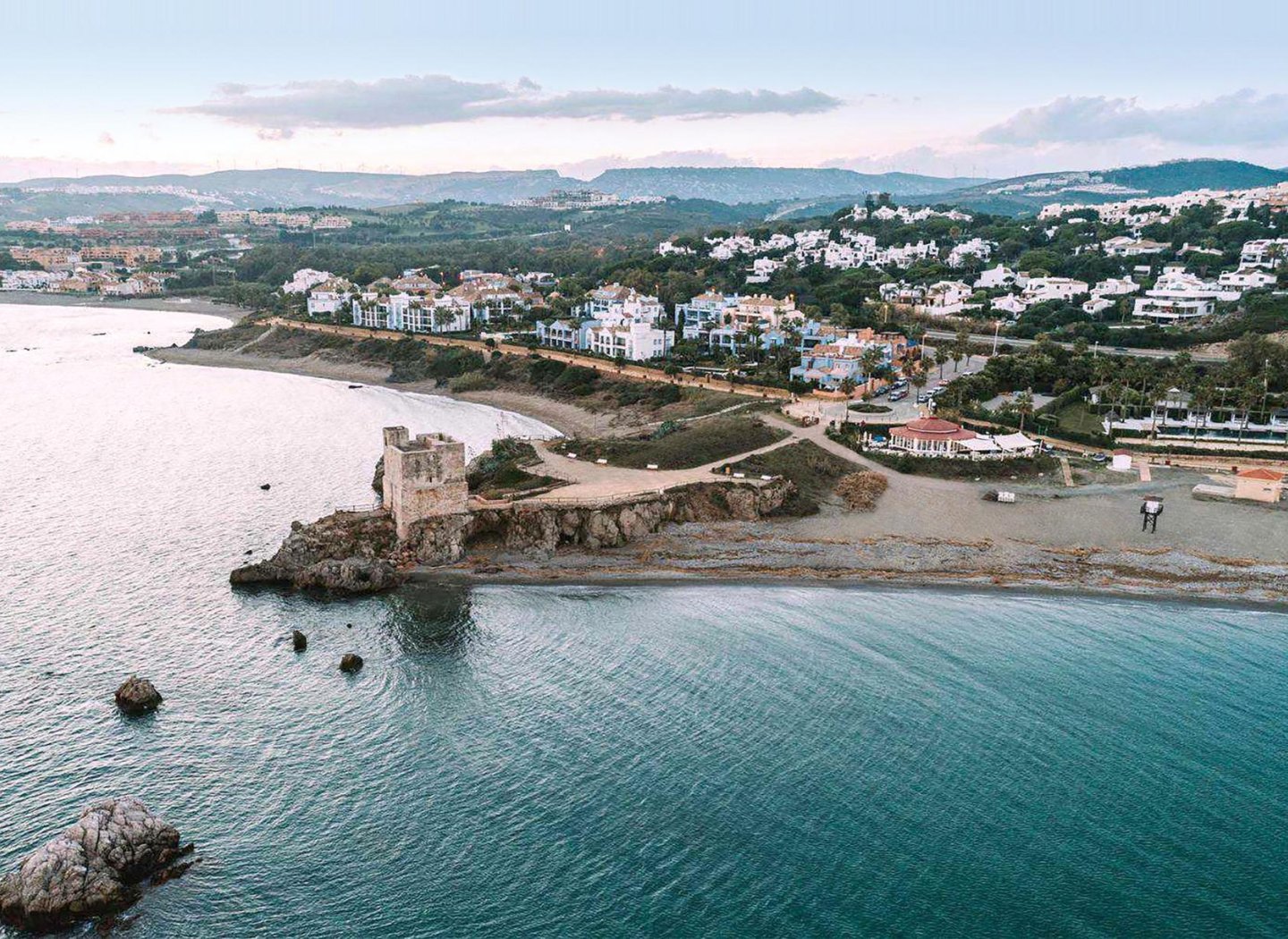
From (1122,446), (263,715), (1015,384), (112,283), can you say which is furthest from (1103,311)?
(112,283)

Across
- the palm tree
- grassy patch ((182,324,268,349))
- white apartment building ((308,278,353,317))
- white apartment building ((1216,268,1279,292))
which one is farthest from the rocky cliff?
white apartment building ((308,278,353,317))

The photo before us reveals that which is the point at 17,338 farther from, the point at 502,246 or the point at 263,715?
the point at 263,715

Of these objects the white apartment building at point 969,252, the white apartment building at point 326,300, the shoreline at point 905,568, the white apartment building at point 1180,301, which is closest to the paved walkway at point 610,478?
the shoreline at point 905,568

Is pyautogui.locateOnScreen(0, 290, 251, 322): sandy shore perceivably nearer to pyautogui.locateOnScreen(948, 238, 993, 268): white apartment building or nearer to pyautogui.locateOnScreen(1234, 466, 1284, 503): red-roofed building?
pyautogui.locateOnScreen(948, 238, 993, 268): white apartment building

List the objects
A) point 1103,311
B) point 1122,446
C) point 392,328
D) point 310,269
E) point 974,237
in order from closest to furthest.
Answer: point 1122,446
point 1103,311
point 392,328
point 974,237
point 310,269

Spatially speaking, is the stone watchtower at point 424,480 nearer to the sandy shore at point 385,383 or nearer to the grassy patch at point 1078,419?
the sandy shore at point 385,383

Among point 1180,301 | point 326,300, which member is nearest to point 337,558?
point 1180,301

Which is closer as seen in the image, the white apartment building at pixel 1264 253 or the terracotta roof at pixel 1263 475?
the terracotta roof at pixel 1263 475
